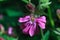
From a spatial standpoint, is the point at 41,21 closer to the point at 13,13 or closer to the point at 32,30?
the point at 32,30

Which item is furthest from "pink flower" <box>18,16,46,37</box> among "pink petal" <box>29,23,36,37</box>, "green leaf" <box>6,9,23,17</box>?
"green leaf" <box>6,9,23,17</box>

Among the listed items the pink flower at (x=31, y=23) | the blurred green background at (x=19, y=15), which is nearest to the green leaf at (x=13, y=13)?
the blurred green background at (x=19, y=15)

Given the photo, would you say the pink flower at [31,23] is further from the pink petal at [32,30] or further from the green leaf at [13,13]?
the green leaf at [13,13]

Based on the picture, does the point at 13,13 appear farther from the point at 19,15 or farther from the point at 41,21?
the point at 41,21

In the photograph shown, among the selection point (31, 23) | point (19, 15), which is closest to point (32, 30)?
point (31, 23)

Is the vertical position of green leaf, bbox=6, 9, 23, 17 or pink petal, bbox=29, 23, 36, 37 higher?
green leaf, bbox=6, 9, 23, 17

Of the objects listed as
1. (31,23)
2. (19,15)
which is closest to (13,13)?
(19,15)

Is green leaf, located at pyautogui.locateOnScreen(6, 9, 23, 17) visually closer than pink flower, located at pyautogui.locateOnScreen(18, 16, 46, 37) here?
No

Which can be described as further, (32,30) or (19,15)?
(19,15)

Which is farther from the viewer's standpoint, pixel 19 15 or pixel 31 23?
pixel 19 15

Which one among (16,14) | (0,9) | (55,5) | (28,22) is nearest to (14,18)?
(16,14)

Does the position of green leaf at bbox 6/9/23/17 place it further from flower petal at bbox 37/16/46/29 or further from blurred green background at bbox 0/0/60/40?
flower petal at bbox 37/16/46/29
